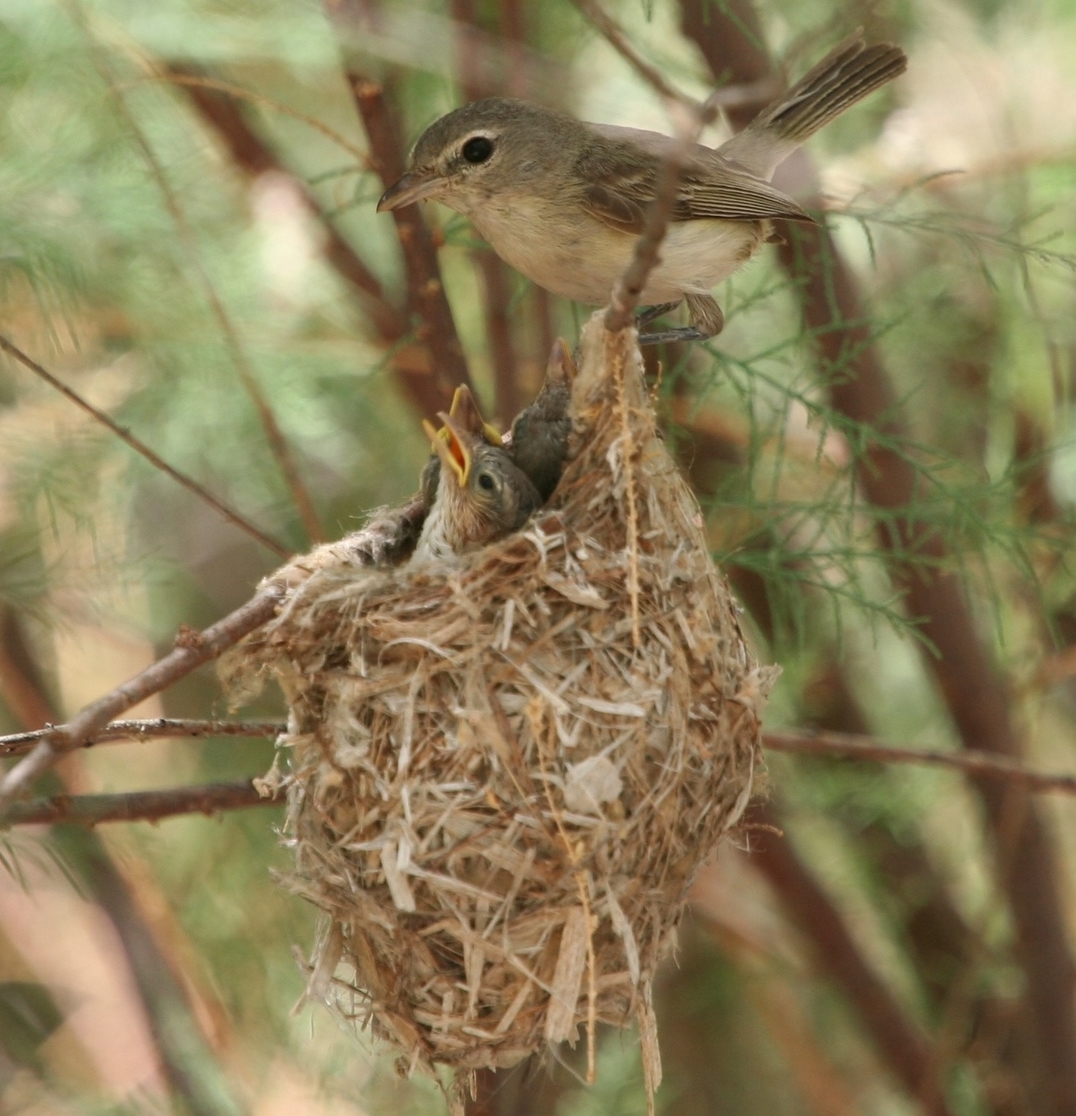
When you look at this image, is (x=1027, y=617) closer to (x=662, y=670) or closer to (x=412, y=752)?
(x=662, y=670)

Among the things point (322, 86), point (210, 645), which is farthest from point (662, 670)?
point (322, 86)

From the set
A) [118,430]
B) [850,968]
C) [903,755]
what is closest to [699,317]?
[903,755]

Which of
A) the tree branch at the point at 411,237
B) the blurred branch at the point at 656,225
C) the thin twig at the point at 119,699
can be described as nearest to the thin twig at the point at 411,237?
the tree branch at the point at 411,237

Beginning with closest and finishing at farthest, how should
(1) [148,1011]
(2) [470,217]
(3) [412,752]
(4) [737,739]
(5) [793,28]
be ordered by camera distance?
(3) [412,752] < (4) [737,739] < (2) [470,217] < (1) [148,1011] < (5) [793,28]

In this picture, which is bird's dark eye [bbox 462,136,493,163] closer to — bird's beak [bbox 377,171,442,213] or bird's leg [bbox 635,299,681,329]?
bird's beak [bbox 377,171,442,213]

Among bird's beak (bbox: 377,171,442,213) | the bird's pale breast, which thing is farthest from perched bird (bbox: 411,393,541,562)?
bird's beak (bbox: 377,171,442,213)

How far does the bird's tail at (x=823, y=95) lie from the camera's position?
4.00 m

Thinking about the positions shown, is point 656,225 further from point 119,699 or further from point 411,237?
point 411,237

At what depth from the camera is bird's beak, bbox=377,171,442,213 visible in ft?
10.8

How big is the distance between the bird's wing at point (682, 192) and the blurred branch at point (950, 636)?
54 cm

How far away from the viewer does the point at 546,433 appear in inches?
141

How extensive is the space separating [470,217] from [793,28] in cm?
200

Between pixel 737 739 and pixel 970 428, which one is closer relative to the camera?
pixel 737 739

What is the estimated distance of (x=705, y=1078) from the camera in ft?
20.0
